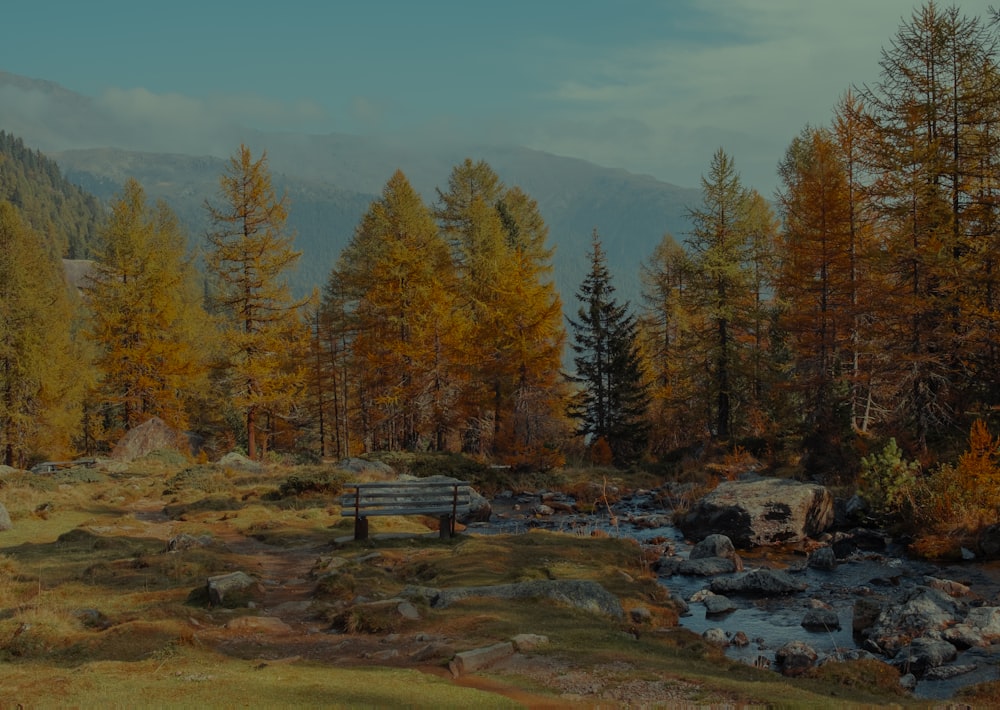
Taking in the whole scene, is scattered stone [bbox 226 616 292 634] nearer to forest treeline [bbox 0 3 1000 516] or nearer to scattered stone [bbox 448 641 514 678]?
scattered stone [bbox 448 641 514 678]

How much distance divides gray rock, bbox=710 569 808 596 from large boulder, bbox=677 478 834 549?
161 inches

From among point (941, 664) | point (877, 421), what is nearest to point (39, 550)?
point (941, 664)

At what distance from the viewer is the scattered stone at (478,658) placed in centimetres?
739

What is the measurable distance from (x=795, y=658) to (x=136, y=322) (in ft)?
107

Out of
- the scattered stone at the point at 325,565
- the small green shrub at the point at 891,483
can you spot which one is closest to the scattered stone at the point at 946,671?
the scattered stone at the point at 325,565

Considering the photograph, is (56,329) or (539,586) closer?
(539,586)

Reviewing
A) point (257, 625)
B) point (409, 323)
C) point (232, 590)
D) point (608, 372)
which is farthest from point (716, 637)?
point (608, 372)

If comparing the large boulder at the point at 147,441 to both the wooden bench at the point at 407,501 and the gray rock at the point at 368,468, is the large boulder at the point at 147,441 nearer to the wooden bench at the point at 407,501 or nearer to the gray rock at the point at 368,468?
the gray rock at the point at 368,468

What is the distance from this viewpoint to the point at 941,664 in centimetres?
904

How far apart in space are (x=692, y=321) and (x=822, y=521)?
964 inches

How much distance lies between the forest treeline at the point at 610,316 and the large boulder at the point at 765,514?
1.85m

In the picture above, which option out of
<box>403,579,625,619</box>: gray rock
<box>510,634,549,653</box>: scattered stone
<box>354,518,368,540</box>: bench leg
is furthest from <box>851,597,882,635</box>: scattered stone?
<box>354,518,368,540</box>: bench leg

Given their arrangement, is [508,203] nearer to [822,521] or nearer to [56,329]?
[56,329]

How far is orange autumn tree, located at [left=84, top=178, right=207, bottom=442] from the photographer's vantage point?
33.8 metres
